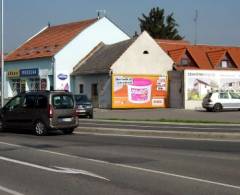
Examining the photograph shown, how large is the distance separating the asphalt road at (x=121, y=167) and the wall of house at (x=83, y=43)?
127 feet

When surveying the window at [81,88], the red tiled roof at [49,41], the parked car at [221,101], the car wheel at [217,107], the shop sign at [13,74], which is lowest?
the car wheel at [217,107]

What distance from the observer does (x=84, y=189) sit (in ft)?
32.4

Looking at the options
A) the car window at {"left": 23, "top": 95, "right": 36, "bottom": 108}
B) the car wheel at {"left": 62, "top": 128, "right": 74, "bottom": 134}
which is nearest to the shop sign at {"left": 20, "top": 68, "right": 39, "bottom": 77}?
the car window at {"left": 23, "top": 95, "right": 36, "bottom": 108}

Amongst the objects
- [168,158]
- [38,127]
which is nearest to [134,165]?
[168,158]

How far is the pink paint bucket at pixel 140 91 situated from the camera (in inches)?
2085

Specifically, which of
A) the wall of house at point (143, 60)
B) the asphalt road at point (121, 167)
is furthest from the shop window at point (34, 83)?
the asphalt road at point (121, 167)

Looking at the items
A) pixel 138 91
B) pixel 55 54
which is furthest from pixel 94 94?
pixel 55 54

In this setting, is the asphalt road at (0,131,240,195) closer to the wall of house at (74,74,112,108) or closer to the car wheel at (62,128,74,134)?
the car wheel at (62,128,74,134)

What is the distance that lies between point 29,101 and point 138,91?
95.5ft

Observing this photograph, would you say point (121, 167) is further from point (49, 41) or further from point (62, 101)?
point (49, 41)

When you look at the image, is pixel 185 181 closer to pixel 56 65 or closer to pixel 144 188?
pixel 144 188

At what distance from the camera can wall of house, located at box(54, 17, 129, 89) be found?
191 feet

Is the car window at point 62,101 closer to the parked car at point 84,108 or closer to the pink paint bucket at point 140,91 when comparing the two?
the parked car at point 84,108

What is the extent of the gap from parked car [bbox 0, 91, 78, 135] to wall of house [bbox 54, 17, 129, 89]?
108ft
